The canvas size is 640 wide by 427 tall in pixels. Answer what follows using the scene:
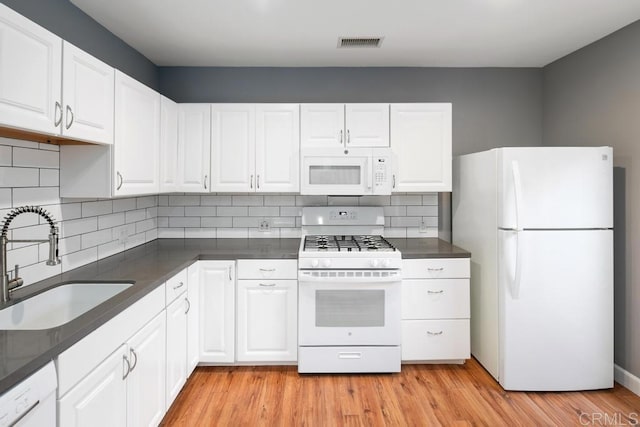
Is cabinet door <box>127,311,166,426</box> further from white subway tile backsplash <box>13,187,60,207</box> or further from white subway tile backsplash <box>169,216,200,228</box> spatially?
white subway tile backsplash <box>169,216,200,228</box>

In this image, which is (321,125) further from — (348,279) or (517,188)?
(517,188)

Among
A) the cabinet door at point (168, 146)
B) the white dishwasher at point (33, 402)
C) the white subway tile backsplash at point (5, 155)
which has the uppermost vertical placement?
the cabinet door at point (168, 146)

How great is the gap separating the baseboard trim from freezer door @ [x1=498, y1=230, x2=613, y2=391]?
0.46ft

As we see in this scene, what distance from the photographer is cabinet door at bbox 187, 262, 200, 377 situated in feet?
9.07

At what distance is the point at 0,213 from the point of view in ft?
6.28

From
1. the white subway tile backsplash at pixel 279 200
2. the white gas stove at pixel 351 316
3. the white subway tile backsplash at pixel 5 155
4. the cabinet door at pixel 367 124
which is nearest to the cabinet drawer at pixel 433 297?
the white gas stove at pixel 351 316

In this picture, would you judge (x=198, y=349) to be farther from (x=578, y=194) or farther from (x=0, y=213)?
(x=578, y=194)

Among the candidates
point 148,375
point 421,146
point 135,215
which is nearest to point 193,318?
point 148,375

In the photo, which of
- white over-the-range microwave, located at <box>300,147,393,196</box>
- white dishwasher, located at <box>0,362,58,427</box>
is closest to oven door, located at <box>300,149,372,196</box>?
white over-the-range microwave, located at <box>300,147,393,196</box>

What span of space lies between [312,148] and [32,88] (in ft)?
6.56

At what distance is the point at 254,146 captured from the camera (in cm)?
336

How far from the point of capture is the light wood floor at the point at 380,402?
2463mm

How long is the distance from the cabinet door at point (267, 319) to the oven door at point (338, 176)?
787 mm

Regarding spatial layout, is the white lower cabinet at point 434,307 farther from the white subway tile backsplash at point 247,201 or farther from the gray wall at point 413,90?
the white subway tile backsplash at point 247,201
